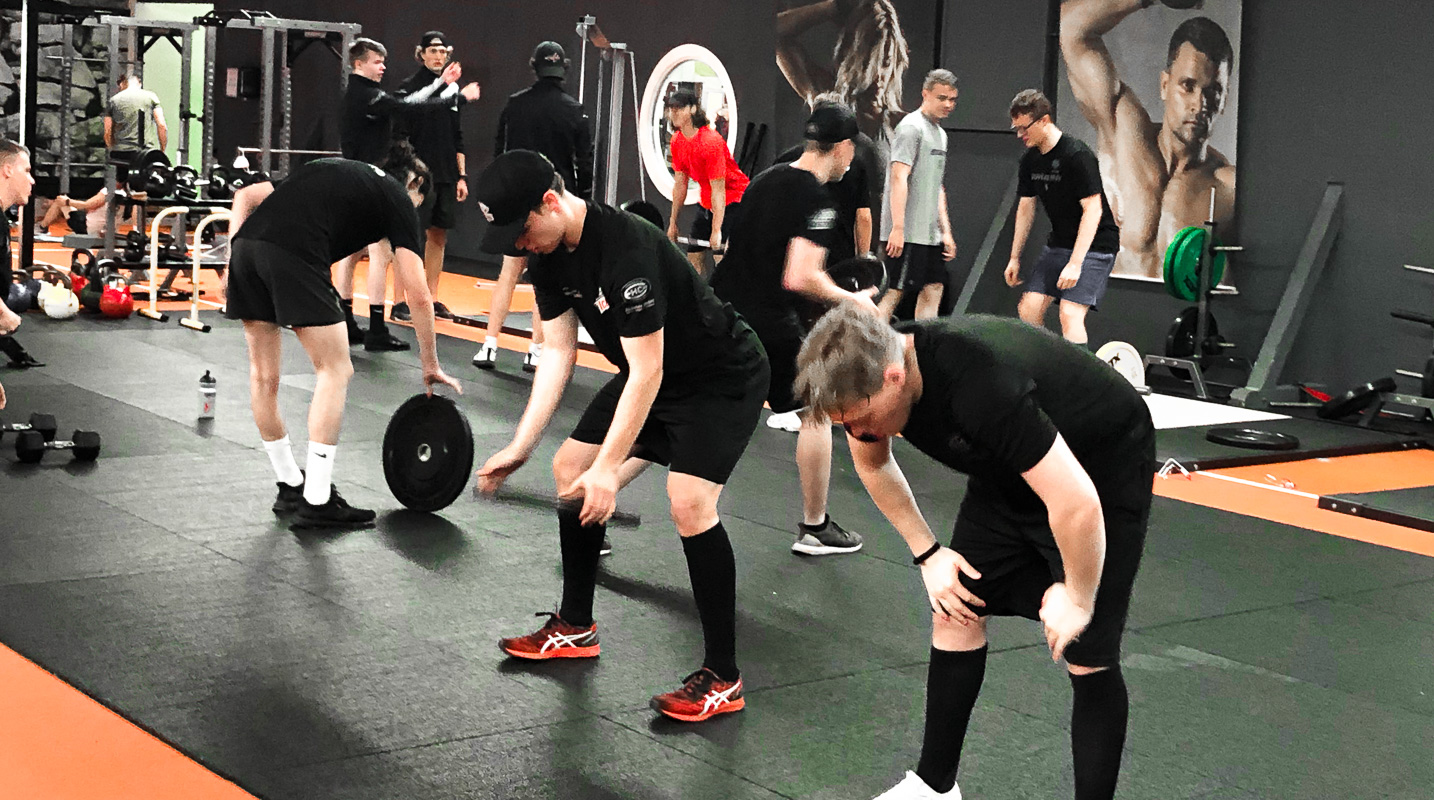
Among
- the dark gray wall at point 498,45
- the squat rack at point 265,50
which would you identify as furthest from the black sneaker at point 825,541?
the squat rack at point 265,50

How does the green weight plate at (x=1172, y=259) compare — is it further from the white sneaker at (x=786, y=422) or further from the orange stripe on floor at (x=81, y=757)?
the orange stripe on floor at (x=81, y=757)

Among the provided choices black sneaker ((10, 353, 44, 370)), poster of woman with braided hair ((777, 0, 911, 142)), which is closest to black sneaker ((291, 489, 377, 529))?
black sneaker ((10, 353, 44, 370))

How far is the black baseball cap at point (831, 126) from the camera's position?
4703 millimetres

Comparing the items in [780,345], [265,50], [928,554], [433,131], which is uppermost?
[265,50]

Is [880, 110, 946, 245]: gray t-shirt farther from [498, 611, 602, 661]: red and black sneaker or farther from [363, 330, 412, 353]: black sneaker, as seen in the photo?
[498, 611, 602, 661]: red and black sneaker

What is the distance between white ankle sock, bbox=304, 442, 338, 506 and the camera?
15.8ft

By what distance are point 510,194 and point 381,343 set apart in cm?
579

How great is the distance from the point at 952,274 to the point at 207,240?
624 cm

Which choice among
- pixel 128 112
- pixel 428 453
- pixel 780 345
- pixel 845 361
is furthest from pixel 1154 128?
pixel 128 112

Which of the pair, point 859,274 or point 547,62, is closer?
point 859,274

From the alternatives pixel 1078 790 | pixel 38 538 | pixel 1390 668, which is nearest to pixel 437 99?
pixel 38 538

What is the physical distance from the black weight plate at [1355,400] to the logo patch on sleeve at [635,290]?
5.55 metres

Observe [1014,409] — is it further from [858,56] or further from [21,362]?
[858,56]

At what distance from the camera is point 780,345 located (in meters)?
4.78
